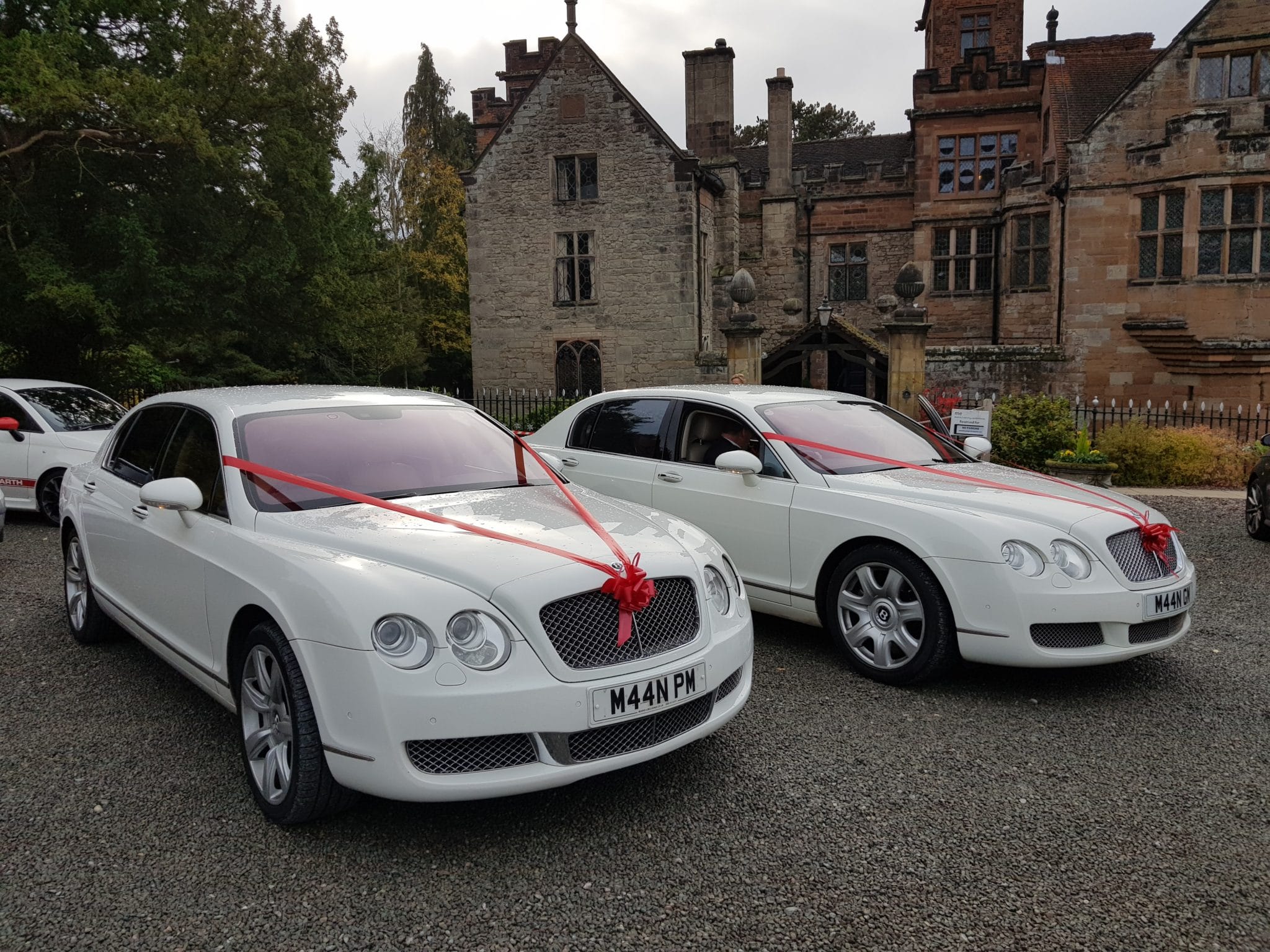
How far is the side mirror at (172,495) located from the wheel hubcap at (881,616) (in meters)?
3.42

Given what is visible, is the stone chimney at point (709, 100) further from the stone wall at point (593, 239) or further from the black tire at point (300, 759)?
the black tire at point (300, 759)

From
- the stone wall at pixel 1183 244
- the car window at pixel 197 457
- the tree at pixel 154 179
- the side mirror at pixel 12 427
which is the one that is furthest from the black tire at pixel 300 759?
the stone wall at pixel 1183 244

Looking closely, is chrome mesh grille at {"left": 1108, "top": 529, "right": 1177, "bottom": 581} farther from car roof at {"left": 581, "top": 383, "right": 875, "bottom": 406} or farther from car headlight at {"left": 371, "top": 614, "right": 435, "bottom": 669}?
car headlight at {"left": 371, "top": 614, "right": 435, "bottom": 669}

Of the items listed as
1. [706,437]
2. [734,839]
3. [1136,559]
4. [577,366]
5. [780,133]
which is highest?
[780,133]

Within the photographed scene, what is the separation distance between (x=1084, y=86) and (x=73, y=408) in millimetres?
26452

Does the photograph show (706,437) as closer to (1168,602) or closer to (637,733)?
(1168,602)

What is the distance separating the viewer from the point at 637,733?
3410 millimetres

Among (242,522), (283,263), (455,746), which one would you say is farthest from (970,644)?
(283,263)

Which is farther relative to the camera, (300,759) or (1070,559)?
(1070,559)

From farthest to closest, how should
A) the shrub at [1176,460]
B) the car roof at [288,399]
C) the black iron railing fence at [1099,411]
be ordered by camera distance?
the black iron railing fence at [1099,411]
the shrub at [1176,460]
the car roof at [288,399]

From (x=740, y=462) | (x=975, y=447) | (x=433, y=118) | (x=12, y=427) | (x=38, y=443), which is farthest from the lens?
(x=433, y=118)

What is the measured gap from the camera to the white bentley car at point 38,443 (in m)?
9.85

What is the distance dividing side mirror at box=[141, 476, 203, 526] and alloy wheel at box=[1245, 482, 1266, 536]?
32.2ft

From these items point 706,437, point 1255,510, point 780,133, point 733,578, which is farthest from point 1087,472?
point 780,133
